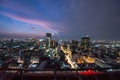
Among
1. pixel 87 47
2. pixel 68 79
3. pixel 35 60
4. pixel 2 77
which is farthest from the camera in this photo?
pixel 87 47

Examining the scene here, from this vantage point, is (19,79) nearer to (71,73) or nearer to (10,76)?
(10,76)

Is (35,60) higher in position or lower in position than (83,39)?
lower

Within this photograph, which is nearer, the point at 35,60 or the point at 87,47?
the point at 35,60

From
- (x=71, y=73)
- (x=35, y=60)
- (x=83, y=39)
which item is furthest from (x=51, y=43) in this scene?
(x=71, y=73)

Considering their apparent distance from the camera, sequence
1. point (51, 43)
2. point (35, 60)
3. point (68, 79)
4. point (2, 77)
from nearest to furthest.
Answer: point (2, 77), point (68, 79), point (35, 60), point (51, 43)

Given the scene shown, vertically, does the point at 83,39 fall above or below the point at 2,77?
above

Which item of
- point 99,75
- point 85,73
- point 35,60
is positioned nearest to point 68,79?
point 85,73

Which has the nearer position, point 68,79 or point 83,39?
point 68,79

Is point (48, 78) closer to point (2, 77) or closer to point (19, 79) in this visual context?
point (19, 79)

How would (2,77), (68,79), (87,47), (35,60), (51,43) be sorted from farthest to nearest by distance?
(51,43) → (87,47) → (35,60) → (68,79) → (2,77)
